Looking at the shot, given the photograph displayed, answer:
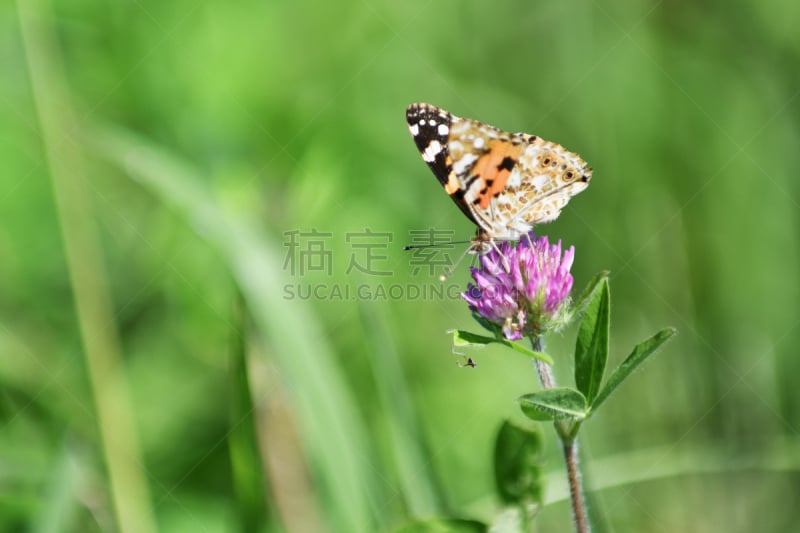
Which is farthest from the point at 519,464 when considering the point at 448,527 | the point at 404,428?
the point at 404,428

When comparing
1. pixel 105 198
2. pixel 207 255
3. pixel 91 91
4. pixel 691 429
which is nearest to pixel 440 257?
pixel 207 255

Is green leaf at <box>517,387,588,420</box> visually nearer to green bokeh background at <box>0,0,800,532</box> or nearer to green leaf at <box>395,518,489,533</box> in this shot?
green leaf at <box>395,518,489,533</box>

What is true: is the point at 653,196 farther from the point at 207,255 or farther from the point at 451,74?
the point at 207,255

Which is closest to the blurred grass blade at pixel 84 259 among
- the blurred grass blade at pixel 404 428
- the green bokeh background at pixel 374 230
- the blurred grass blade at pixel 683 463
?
the green bokeh background at pixel 374 230

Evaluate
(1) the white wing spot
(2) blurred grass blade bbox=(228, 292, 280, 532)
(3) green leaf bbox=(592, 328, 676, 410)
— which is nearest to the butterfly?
(1) the white wing spot

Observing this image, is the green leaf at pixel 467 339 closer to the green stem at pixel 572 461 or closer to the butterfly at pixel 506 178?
the green stem at pixel 572 461

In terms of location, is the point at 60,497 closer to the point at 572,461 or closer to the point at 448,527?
the point at 448,527
